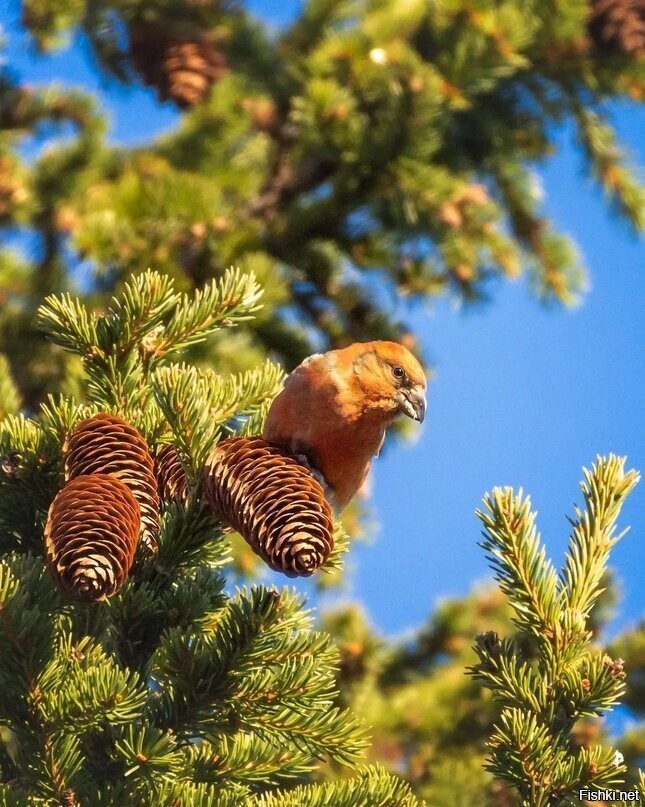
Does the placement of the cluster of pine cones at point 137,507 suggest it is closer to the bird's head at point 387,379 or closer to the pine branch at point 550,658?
the pine branch at point 550,658

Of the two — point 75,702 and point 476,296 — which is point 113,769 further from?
point 476,296

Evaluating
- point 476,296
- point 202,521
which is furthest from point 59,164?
point 202,521

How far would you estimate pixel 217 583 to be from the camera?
1.91 m

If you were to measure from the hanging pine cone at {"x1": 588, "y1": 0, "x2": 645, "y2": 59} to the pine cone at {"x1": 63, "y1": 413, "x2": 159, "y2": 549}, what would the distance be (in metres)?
3.09

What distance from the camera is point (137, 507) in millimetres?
1777

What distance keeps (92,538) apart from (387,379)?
143 cm

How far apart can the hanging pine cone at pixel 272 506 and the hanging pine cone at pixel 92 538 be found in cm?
17

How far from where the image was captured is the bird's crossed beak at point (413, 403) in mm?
2990

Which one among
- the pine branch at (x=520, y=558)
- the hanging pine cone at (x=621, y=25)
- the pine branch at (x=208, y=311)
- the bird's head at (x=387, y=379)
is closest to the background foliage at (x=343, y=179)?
the hanging pine cone at (x=621, y=25)

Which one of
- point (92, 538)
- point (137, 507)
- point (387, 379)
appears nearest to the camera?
point (92, 538)

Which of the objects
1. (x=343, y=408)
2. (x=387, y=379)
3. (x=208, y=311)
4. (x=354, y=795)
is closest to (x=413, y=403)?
(x=387, y=379)

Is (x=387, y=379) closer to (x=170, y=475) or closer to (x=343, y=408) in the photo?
(x=343, y=408)

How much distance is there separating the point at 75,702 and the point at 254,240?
2452 mm

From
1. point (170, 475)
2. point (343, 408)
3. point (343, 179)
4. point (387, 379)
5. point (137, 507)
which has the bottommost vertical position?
point (137, 507)
